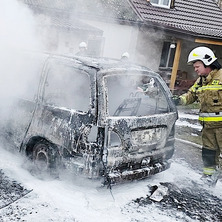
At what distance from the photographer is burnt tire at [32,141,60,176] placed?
4.14m

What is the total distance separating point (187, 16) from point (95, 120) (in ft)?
44.5

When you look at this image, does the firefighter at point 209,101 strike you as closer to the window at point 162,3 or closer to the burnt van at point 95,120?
the burnt van at point 95,120

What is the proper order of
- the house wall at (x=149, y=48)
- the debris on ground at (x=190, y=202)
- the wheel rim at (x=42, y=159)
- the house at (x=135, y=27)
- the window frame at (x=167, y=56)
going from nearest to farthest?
the debris on ground at (x=190, y=202) → the wheel rim at (x=42, y=159) → the house at (x=135, y=27) → the house wall at (x=149, y=48) → the window frame at (x=167, y=56)

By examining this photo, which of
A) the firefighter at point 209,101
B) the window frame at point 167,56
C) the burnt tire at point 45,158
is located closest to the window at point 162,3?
the window frame at point 167,56

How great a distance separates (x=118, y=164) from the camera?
395cm

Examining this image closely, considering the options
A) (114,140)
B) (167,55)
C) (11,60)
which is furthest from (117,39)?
(114,140)

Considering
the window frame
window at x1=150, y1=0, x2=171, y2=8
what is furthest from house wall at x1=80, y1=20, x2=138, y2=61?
window at x1=150, y1=0, x2=171, y2=8

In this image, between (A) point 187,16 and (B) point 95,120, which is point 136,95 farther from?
(A) point 187,16

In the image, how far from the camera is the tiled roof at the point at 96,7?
456 inches

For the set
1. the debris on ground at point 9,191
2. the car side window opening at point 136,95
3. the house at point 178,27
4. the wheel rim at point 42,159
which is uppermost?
the house at point 178,27

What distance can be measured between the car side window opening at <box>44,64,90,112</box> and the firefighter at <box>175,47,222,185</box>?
154cm

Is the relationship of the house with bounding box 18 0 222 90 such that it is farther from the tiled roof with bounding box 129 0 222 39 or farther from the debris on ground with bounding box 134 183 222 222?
the debris on ground with bounding box 134 183 222 222

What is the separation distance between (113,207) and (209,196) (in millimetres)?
1556

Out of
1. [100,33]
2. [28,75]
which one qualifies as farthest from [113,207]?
[100,33]
